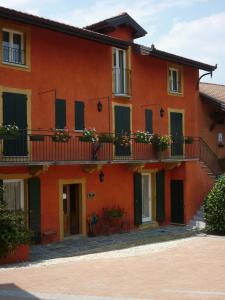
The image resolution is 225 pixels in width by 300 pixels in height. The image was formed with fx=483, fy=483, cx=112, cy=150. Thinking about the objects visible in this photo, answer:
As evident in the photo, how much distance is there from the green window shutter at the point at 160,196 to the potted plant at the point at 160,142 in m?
1.25

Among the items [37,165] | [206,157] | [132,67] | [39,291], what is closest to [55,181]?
[37,165]

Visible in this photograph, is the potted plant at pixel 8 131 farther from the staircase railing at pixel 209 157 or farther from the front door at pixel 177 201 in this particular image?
the staircase railing at pixel 209 157

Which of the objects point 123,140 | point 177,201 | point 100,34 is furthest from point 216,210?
point 100,34

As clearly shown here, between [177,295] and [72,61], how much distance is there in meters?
11.2

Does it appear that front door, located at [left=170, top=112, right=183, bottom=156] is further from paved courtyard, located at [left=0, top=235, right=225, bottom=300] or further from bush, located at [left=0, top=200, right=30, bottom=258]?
bush, located at [left=0, top=200, right=30, bottom=258]

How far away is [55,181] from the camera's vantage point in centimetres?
1830

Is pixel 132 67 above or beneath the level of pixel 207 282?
above

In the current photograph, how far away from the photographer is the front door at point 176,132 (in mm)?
23367

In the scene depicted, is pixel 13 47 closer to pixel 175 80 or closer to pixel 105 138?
pixel 105 138

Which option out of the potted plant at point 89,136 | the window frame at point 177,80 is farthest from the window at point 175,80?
the potted plant at point 89,136

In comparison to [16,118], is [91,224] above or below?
below

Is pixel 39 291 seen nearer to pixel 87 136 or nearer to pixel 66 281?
pixel 66 281

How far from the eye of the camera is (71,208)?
19.4 metres

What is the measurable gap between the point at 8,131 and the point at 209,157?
1320 cm
